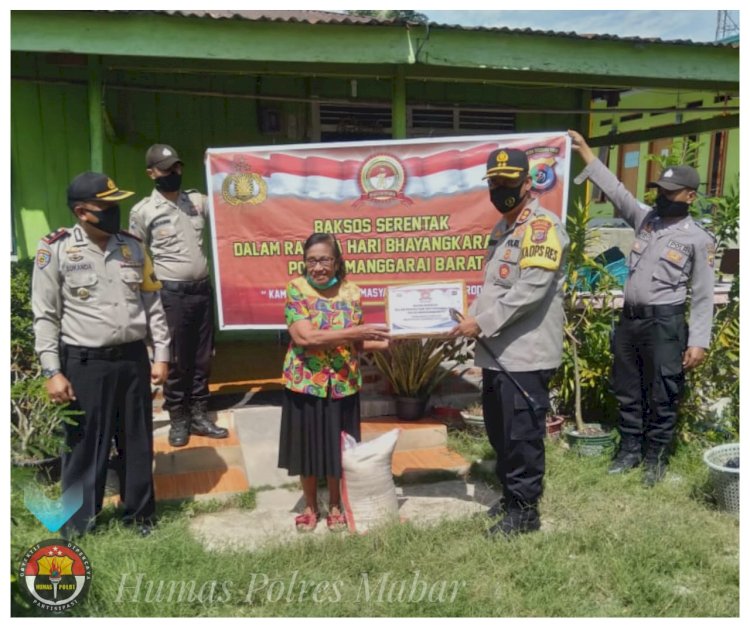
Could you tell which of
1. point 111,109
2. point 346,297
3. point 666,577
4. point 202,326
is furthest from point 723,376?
point 111,109

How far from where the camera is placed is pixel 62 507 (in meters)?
3.42

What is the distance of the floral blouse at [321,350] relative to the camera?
3.38 metres

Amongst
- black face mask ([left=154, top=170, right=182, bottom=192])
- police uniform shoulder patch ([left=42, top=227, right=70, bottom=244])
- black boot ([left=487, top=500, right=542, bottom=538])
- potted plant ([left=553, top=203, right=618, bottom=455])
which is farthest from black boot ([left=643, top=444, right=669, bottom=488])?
police uniform shoulder patch ([left=42, top=227, right=70, bottom=244])

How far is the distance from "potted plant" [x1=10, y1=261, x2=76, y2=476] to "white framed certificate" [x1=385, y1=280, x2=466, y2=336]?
1723 millimetres

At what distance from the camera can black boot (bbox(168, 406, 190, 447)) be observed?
171 inches

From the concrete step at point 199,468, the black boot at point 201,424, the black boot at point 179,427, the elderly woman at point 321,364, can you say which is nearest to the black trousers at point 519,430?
the elderly woman at point 321,364

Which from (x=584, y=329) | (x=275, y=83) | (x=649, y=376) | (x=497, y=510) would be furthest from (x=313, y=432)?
(x=275, y=83)

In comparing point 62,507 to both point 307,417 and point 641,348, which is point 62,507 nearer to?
point 307,417

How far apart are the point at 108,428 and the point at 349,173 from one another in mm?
2473

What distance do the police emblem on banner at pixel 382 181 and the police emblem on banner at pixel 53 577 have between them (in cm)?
298

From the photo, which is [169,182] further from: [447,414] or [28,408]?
[447,414]

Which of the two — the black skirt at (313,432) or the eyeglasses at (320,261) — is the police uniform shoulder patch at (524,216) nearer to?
the eyeglasses at (320,261)

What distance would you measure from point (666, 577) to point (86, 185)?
3.40 m

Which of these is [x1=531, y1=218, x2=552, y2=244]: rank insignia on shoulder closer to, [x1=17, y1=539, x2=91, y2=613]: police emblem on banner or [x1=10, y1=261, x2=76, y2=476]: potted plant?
[x1=10, y1=261, x2=76, y2=476]: potted plant
